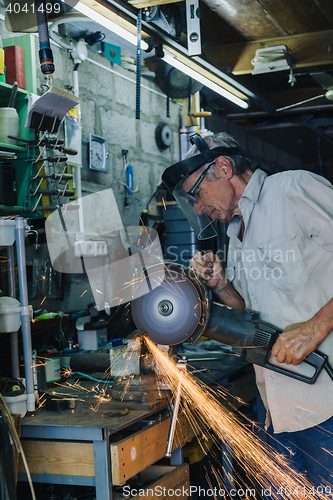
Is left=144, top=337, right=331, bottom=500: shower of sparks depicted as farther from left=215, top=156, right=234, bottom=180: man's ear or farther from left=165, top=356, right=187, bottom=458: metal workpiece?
left=215, top=156, right=234, bottom=180: man's ear

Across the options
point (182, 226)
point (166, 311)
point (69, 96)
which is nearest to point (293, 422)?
point (166, 311)

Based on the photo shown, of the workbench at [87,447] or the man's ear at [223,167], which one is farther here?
the man's ear at [223,167]

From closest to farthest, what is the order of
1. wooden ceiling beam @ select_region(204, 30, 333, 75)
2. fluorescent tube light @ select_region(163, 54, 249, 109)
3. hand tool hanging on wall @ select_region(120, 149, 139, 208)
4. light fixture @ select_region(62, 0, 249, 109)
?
light fixture @ select_region(62, 0, 249, 109) < fluorescent tube light @ select_region(163, 54, 249, 109) < wooden ceiling beam @ select_region(204, 30, 333, 75) < hand tool hanging on wall @ select_region(120, 149, 139, 208)

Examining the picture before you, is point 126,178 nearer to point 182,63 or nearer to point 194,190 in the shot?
point 182,63

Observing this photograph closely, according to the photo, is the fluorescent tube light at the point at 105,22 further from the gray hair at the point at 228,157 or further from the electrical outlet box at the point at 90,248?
the electrical outlet box at the point at 90,248

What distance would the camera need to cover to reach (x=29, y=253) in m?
2.83

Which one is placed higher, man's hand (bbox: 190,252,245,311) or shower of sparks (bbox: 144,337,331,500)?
man's hand (bbox: 190,252,245,311)

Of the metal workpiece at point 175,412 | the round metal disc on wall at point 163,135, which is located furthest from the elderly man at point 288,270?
the round metal disc on wall at point 163,135

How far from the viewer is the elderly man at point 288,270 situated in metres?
1.78

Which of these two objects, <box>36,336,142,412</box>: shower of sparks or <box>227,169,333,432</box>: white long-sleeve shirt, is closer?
<box>227,169,333,432</box>: white long-sleeve shirt

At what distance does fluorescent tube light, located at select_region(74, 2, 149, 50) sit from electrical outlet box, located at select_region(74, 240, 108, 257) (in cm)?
126

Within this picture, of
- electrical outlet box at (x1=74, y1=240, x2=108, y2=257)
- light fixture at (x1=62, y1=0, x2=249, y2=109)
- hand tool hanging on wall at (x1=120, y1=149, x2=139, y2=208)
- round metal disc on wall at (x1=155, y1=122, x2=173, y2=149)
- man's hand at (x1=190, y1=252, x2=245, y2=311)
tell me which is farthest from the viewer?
round metal disc on wall at (x1=155, y1=122, x2=173, y2=149)

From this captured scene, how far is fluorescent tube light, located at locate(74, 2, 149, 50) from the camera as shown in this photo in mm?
2216

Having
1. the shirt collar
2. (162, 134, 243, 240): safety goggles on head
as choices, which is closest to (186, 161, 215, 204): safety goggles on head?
(162, 134, 243, 240): safety goggles on head
